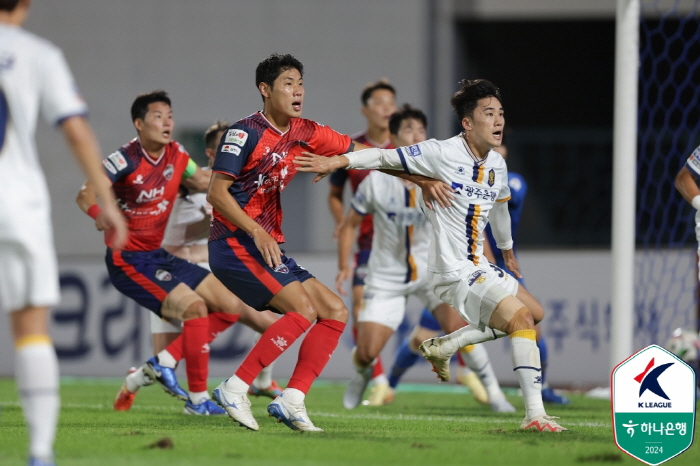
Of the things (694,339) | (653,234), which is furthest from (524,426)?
(653,234)

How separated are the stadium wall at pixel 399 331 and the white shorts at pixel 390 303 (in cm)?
282

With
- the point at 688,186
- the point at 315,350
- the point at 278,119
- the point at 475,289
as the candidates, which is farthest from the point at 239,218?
the point at 688,186

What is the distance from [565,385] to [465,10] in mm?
7313

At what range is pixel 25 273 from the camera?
340 centimetres

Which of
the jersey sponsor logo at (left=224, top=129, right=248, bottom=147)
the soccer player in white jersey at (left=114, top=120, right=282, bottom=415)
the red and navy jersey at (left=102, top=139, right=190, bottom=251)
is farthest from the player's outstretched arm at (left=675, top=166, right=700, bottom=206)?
the red and navy jersey at (left=102, top=139, right=190, bottom=251)

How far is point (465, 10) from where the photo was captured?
15102 millimetres

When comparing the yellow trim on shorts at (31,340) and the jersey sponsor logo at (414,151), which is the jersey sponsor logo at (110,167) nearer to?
the jersey sponsor logo at (414,151)

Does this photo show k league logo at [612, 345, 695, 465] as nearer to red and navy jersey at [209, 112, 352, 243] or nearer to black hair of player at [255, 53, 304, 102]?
red and navy jersey at [209, 112, 352, 243]

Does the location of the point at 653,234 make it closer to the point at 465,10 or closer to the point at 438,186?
the point at 465,10

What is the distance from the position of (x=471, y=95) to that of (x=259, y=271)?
1.60 m

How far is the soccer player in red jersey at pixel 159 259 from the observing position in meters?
6.21

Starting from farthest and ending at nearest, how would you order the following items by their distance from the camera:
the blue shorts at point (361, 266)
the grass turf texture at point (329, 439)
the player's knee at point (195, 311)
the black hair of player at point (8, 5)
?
the blue shorts at point (361, 266) → the player's knee at point (195, 311) → the grass turf texture at point (329, 439) → the black hair of player at point (8, 5)

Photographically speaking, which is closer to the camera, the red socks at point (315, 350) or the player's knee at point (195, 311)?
the red socks at point (315, 350)

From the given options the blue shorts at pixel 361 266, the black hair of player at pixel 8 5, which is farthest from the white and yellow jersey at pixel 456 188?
the blue shorts at pixel 361 266
